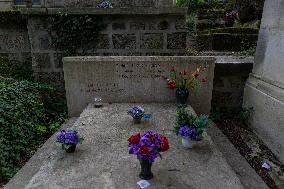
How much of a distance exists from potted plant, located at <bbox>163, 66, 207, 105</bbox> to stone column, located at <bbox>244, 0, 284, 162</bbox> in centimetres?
91

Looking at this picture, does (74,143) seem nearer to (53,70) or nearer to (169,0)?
(53,70)

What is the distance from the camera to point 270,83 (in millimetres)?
3957

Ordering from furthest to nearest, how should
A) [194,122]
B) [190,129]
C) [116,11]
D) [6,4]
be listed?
1. [6,4]
2. [116,11]
3. [194,122]
4. [190,129]

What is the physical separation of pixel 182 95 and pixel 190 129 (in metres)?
1.31

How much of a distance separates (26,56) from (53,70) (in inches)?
30.7

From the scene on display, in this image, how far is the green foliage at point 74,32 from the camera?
17.7 ft

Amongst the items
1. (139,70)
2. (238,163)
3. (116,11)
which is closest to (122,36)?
(116,11)

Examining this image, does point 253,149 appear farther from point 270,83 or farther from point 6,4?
point 6,4

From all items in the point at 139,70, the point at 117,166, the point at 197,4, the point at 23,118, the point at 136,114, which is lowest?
the point at 23,118

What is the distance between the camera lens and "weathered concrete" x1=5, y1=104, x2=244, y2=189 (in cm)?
235

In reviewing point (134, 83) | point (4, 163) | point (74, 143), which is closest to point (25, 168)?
point (4, 163)

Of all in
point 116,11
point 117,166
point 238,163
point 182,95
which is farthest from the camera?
point 116,11

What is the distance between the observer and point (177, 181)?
7.75 feet

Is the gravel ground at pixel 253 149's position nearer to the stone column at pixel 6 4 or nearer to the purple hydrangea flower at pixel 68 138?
the purple hydrangea flower at pixel 68 138
